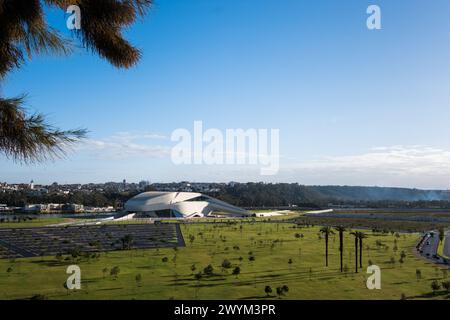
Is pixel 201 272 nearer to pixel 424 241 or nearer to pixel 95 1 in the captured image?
pixel 95 1

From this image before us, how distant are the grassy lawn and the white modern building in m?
59.2

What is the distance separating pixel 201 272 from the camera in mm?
28984

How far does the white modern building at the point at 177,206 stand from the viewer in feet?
331

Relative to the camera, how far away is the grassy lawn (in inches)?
915

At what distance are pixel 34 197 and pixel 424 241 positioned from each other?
12300cm

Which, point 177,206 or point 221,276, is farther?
point 177,206

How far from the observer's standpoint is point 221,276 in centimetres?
2823

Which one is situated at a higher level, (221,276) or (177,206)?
(177,206)

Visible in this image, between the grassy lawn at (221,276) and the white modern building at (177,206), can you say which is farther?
the white modern building at (177,206)

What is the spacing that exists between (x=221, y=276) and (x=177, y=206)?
7533 centimetres

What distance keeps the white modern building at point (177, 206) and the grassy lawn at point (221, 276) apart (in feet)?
194

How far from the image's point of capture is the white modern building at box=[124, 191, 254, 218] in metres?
101

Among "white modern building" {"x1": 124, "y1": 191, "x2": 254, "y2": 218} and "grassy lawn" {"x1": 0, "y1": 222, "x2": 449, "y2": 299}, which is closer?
"grassy lawn" {"x1": 0, "y1": 222, "x2": 449, "y2": 299}
